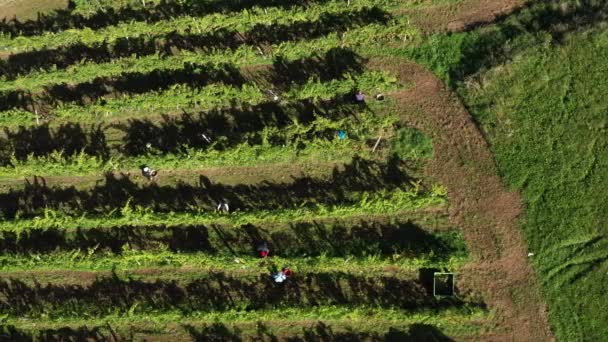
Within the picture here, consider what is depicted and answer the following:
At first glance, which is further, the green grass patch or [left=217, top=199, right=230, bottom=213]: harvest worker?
[left=217, top=199, right=230, bottom=213]: harvest worker

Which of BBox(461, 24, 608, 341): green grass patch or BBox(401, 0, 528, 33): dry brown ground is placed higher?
BBox(401, 0, 528, 33): dry brown ground

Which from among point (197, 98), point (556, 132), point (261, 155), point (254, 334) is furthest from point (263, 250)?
point (556, 132)

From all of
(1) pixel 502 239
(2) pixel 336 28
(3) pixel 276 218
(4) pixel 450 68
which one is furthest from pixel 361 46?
(1) pixel 502 239

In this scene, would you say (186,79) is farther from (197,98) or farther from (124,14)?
(124,14)

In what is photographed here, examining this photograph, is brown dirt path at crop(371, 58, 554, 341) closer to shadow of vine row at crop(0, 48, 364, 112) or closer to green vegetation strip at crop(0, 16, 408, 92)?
green vegetation strip at crop(0, 16, 408, 92)

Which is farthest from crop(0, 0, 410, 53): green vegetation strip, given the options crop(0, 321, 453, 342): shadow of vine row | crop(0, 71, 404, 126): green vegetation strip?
crop(0, 321, 453, 342): shadow of vine row

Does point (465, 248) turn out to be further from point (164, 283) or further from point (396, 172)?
point (164, 283)

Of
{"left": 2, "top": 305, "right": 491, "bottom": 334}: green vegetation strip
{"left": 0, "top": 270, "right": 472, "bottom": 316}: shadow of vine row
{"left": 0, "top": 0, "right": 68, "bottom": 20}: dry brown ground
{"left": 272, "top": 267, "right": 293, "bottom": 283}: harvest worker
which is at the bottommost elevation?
{"left": 2, "top": 305, "right": 491, "bottom": 334}: green vegetation strip

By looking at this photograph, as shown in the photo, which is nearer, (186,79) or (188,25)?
(186,79)
